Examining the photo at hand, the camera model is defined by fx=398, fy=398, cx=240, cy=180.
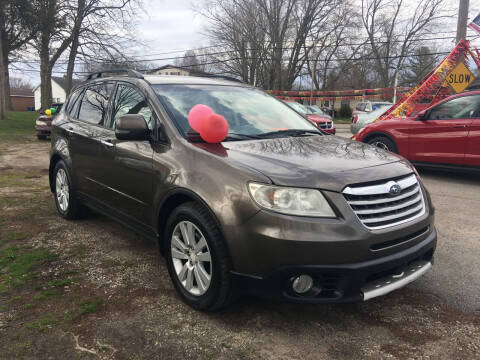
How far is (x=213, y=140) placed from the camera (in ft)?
9.87

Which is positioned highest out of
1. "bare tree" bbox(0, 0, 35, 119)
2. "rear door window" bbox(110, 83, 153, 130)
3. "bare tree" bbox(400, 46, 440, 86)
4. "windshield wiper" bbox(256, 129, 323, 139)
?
"bare tree" bbox(400, 46, 440, 86)

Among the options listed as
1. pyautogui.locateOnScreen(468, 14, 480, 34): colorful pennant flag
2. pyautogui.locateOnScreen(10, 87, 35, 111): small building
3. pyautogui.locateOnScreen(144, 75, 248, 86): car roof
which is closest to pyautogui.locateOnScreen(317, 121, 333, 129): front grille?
pyautogui.locateOnScreen(468, 14, 480, 34): colorful pennant flag

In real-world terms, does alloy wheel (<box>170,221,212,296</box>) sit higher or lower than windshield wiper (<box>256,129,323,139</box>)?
lower

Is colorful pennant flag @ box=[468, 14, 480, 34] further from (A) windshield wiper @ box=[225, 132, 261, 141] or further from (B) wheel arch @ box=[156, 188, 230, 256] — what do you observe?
(B) wheel arch @ box=[156, 188, 230, 256]

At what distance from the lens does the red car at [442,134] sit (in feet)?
22.2

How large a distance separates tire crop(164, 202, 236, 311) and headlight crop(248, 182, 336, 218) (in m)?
0.39

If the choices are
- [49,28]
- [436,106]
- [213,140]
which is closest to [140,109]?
[213,140]

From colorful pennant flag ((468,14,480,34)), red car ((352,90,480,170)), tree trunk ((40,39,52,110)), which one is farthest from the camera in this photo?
tree trunk ((40,39,52,110))

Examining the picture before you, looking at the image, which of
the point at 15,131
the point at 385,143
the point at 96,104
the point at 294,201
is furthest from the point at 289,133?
the point at 15,131

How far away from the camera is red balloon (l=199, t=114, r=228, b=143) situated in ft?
9.73

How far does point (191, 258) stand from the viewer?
2830 millimetres

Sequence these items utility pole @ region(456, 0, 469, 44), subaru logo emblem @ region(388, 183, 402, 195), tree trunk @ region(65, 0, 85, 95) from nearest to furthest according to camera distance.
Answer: subaru logo emblem @ region(388, 183, 402, 195) → utility pole @ region(456, 0, 469, 44) → tree trunk @ region(65, 0, 85, 95)

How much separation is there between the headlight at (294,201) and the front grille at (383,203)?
Result: 167 millimetres

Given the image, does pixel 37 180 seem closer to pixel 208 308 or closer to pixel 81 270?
pixel 81 270
